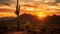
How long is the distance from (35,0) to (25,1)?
2.98 feet

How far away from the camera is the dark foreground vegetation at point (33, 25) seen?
1081 centimetres

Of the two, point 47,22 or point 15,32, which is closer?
point 15,32

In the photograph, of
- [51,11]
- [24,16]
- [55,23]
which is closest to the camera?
[55,23]

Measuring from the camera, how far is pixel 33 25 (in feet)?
39.0

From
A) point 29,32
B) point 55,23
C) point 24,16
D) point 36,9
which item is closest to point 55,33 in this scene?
point 29,32

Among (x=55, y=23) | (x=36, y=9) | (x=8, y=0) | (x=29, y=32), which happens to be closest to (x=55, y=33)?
(x=29, y=32)

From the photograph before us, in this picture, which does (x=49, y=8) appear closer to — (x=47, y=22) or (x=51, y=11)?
(x=51, y=11)

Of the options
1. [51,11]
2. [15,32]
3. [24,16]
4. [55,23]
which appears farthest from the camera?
[51,11]

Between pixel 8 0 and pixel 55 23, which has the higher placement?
pixel 8 0

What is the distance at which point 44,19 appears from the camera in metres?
13.5

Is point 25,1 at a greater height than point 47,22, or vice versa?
point 25,1

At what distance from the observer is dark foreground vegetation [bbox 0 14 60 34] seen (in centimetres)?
1081

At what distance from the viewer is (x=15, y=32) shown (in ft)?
34.1

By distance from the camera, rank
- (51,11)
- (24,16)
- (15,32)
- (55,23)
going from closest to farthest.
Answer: (15,32), (55,23), (24,16), (51,11)
